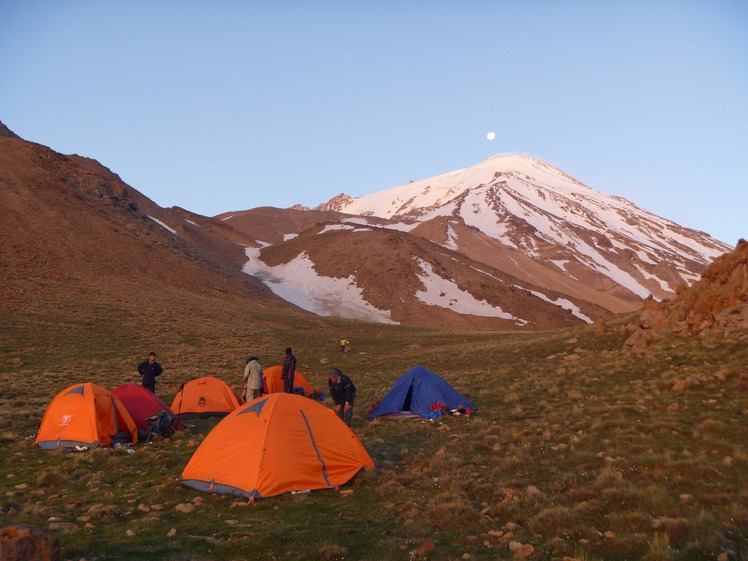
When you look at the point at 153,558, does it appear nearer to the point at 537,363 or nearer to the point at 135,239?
the point at 537,363

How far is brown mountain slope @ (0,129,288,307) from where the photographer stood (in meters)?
51.6

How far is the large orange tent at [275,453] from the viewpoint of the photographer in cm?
998

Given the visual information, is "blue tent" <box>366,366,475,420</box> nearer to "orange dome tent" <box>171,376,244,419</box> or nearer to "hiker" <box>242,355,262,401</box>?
"hiker" <box>242,355,262,401</box>

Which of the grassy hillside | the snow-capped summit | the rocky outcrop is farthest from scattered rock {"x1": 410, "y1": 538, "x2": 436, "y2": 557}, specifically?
the snow-capped summit

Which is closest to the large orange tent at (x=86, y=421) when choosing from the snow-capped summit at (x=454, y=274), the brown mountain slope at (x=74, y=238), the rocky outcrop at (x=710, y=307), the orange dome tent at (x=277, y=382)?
the orange dome tent at (x=277, y=382)

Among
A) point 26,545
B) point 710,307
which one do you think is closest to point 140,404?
point 26,545

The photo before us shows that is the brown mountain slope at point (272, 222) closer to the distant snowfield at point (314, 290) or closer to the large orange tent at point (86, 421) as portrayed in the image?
the distant snowfield at point (314, 290)

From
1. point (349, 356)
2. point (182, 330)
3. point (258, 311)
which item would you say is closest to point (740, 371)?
point (349, 356)

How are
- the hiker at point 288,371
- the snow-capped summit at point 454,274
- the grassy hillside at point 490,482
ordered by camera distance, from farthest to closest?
the snow-capped summit at point 454,274 → the hiker at point 288,371 → the grassy hillside at point 490,482

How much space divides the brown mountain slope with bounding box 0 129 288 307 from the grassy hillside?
30.9m

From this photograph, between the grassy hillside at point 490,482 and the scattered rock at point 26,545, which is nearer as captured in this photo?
the scattered rock at point 26,545

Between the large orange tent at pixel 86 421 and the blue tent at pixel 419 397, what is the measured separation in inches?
297

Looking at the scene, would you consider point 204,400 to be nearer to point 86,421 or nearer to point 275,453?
point 86,421

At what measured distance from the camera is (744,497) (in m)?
8.00
